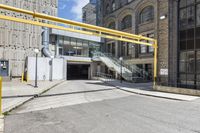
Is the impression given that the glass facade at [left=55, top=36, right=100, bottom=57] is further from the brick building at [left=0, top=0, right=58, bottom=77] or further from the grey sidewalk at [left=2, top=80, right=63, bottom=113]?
the grey sidewalk at [left=2, top=80, right=63, bottom=113]

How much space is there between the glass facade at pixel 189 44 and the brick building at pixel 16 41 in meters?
19.7

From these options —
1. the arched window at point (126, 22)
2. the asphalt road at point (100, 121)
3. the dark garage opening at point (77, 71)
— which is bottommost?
the asphalt road at point (100, 121)

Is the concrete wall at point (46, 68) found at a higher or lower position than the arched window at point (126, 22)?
lower

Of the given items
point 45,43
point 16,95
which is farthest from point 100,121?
point 45,43

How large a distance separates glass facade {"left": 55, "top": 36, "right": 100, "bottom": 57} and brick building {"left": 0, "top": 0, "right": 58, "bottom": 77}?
5054 mm

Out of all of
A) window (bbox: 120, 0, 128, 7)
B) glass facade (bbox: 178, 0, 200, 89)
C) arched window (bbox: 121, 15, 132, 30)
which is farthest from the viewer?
window (bbox: 120, 0, 128, 7)

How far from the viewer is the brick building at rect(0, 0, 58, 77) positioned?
24.5 meters

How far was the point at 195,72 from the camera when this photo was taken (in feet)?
55.5

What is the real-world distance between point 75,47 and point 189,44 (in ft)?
68.9

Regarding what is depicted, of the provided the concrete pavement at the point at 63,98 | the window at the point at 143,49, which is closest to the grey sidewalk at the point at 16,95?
the concrete pavement at the point at 63,98

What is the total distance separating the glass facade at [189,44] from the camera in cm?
1708

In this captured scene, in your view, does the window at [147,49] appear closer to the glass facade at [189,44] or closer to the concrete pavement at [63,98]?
the glass facade at [189,44]

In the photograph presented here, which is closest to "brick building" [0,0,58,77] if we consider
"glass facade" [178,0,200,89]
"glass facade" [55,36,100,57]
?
"glass facade" [55,36,100,57]

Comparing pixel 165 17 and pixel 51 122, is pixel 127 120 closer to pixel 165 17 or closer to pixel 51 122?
pixel 51 122
